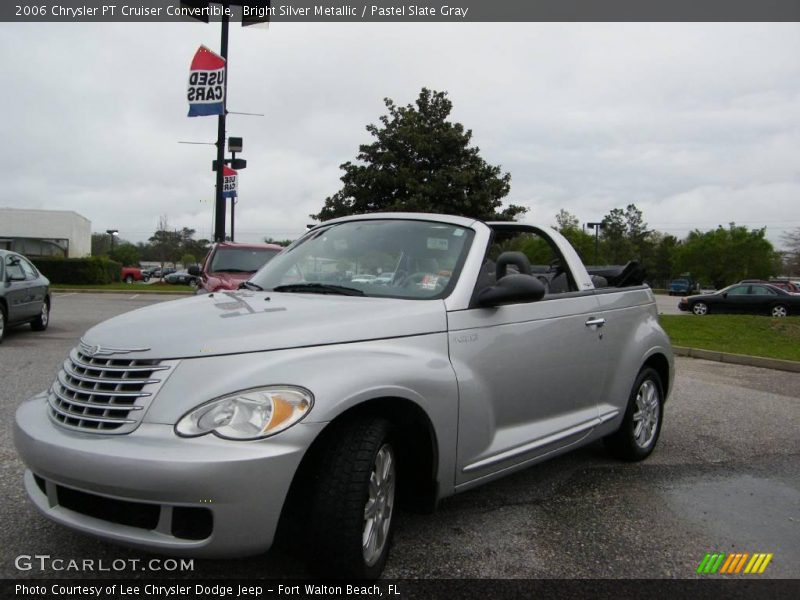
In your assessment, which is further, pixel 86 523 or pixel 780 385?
pixel 780 385

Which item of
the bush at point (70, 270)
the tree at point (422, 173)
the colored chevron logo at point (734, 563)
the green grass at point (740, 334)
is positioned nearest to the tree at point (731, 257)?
the tree at point (422, 173)

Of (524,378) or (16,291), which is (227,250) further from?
(524,378)

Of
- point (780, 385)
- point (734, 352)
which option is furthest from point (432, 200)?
point (780, 385)

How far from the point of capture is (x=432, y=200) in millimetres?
27094

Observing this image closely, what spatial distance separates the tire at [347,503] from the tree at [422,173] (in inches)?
947

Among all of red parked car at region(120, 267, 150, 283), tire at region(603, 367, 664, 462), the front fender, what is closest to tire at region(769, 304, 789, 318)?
tire at region(603, 367, 664, 462)

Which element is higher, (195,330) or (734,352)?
(195,330)

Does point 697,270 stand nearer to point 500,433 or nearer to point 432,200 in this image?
point 432,200

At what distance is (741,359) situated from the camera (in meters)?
10.8

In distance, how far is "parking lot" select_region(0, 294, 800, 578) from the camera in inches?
117

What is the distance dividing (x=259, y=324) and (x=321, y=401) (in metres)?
0.50

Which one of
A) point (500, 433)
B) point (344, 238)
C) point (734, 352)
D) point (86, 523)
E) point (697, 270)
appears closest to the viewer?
point (86, 523)

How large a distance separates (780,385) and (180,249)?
89731 millimetres

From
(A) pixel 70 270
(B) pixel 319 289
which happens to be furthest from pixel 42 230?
(B) pixel 319 289
